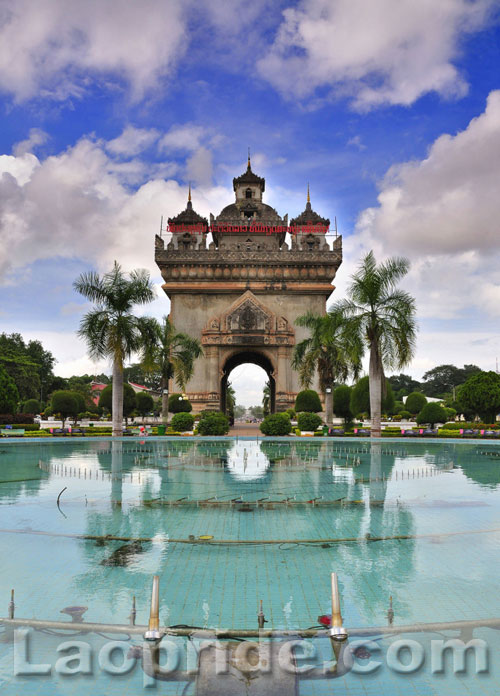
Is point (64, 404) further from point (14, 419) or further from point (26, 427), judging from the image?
point (14, 419)

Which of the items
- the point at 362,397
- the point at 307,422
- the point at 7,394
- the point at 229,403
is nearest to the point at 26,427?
the point at 7,394

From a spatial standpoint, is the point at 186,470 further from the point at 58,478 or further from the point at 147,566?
the point at 147,566

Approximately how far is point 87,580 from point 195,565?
128 cm

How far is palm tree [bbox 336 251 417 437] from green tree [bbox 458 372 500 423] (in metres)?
8.99

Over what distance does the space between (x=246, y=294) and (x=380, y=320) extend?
19.2m

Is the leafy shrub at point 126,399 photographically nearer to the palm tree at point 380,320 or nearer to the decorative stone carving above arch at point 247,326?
the decorative stone carving above arch at point 247,326

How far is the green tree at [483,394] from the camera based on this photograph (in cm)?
3288

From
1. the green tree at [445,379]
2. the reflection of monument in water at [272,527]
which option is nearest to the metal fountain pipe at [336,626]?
the reflection of monument in water at [272,527]

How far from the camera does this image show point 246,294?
4506 cm

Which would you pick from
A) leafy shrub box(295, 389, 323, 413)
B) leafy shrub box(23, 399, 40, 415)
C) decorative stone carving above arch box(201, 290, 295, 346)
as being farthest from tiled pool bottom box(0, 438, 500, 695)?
leafy shrub box(23, 399, 40, 415)

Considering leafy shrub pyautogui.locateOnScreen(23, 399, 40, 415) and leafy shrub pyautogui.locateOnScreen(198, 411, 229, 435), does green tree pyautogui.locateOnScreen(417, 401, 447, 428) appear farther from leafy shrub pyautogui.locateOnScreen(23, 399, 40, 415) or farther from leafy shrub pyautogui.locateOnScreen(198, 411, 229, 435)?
leafy shrub pyautogui.locateOnScreen(23, 399, 40, 415)

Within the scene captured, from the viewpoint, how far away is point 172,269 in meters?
47.6

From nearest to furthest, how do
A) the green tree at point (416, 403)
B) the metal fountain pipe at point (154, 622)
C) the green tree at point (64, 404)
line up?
the metal fountain pipe at point (154, 622)
the green tree at point (64, 404)
the green tree at point (416, 403)

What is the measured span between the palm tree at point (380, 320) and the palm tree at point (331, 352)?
0.63 meters
